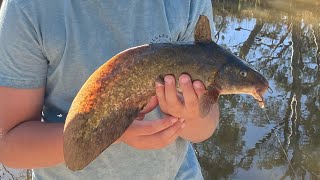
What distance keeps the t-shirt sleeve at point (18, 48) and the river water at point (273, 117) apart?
2447mm

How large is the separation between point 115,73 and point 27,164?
0.48 metres

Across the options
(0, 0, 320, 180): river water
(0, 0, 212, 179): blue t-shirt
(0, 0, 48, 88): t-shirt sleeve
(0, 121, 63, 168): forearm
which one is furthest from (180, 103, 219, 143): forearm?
(0, 0, 320, 180): river water

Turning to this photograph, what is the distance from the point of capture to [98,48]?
1.68 metres

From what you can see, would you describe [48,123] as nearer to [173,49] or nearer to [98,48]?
[98,48]

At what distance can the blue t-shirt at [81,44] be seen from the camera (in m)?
1.60

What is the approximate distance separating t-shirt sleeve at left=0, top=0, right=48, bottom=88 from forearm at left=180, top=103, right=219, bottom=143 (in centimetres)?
54

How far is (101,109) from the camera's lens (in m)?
1.42

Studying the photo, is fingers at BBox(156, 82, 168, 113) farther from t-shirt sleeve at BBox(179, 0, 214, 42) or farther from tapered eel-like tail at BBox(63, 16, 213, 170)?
t-shirt sleeve at BBox(179, 0, 214, 42)

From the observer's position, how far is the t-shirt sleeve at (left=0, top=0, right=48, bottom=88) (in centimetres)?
158

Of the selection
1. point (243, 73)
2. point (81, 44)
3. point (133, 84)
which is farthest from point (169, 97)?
point (81, 44)

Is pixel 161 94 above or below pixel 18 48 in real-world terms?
below

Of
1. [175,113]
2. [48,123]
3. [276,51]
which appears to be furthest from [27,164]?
[276,51]

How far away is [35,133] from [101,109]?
0.33 m

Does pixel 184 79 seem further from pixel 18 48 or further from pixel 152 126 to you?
pixel 18 48
